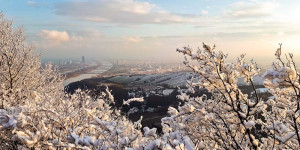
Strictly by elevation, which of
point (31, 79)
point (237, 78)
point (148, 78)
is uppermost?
point (237, 78)

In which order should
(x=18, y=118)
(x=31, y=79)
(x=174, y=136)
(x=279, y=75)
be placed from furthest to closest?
(x=31, y=79) → (x=18, y=118) → (x=174, y=136) → (x=279, y=75)

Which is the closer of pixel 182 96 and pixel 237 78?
pixel 237 78

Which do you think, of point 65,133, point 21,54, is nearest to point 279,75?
point 65,133

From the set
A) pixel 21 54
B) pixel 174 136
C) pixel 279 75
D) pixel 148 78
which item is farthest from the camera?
pixel 148 78

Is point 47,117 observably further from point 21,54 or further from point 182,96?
point 21,54

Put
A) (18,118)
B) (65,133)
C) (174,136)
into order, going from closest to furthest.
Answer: (174,136) < (18,118) < (65,133)

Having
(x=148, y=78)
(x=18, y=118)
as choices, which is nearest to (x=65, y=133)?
(x=18, y=118)

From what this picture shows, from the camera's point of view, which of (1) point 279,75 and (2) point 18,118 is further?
(2) point 18,118

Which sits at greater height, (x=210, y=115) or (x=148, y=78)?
(x=210, y=115)

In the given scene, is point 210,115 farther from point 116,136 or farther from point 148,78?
point 148,78
